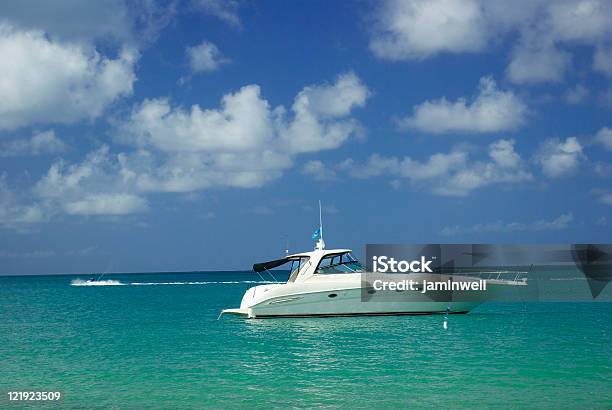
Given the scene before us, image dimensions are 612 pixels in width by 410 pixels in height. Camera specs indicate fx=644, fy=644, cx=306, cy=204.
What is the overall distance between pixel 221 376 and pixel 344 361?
15.3 feet

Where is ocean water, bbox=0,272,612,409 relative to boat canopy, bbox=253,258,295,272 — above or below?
below

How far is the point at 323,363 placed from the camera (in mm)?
22750

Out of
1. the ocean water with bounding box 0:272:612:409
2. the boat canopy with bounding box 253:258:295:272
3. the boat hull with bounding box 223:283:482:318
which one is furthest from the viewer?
the boat canopy with bounding box 253:258:295:272

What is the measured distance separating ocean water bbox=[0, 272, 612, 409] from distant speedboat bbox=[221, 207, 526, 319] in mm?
668

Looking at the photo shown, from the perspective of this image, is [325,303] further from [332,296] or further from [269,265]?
[269,265]

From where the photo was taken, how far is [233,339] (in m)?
29.4

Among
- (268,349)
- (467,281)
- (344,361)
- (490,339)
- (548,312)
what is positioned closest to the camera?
(344,361)


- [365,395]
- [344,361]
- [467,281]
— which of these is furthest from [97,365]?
[467,281]

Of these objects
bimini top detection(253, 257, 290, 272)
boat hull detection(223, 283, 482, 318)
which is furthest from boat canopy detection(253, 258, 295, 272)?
boat hull detection(223, 283, 482, 318)

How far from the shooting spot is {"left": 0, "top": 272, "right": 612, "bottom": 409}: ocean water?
17.6 meters

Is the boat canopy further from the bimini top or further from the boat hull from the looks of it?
the boat hull

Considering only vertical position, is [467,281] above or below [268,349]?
above

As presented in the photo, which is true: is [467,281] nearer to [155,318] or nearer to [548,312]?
[548,312]

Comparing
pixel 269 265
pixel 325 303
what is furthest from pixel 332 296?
pixel 269 265
